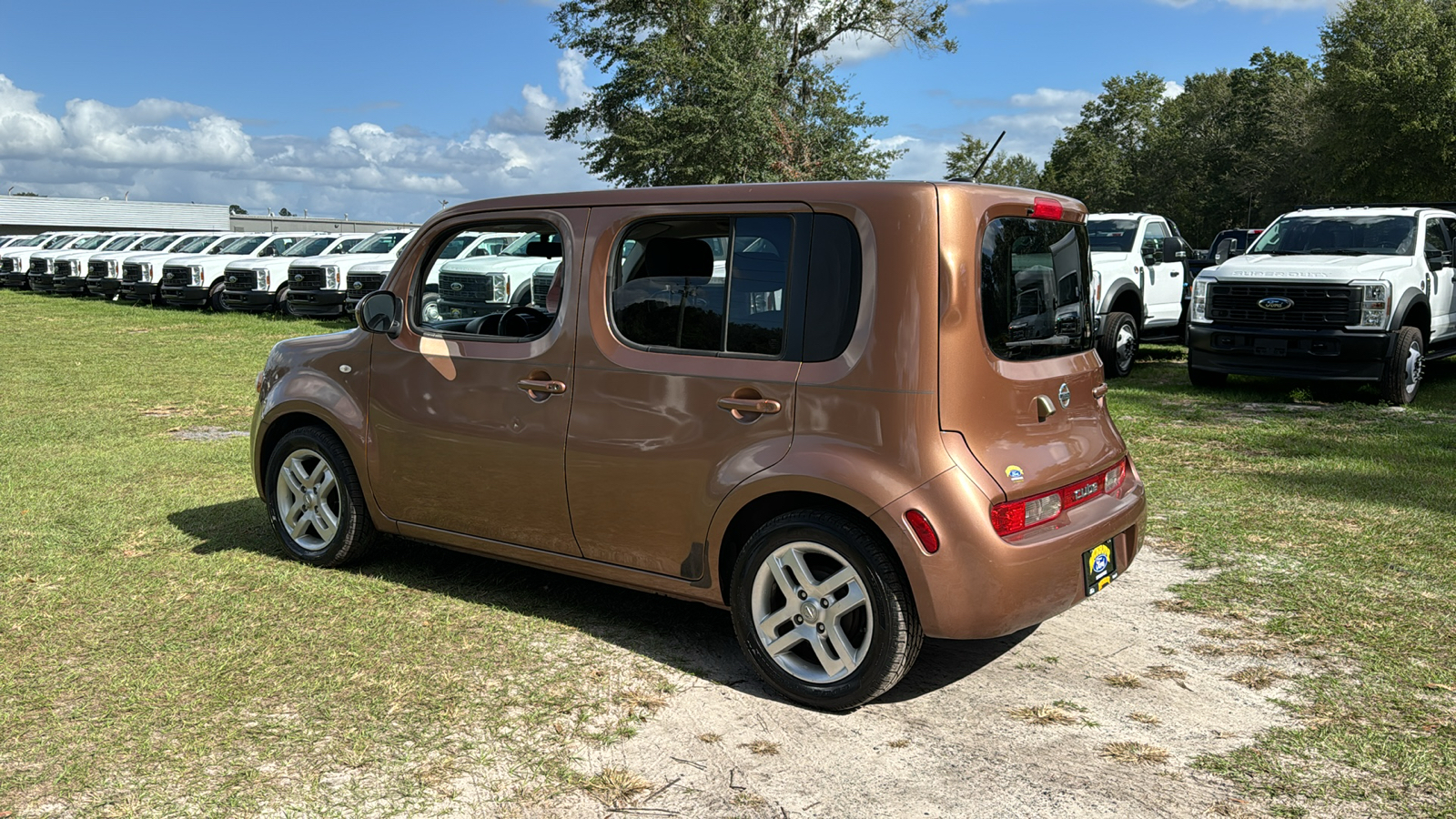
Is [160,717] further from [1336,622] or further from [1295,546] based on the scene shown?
[1295,546]

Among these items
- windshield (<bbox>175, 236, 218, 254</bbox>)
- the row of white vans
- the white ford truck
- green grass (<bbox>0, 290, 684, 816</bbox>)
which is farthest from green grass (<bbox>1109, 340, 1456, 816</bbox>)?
windshield (<bbox>175, 236, 218, 254</bbox>)

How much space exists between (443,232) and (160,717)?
92.3 inches

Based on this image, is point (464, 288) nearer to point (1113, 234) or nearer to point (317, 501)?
point (317, 501)

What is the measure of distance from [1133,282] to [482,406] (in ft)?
36.8

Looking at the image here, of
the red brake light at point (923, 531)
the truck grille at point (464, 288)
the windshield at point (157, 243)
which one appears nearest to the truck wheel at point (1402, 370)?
the red brake light at point (923, 531)

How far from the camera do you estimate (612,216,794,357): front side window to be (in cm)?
419

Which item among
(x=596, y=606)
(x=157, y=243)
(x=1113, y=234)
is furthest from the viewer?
(x=157, y=243)

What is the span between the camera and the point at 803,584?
411cm

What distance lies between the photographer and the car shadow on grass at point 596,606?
14.9 feet

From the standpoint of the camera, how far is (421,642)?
4.74 m

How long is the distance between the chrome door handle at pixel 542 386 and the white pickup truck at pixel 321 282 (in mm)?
17475

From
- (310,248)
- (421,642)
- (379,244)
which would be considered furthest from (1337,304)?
(310,248)

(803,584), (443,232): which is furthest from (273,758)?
(443,232)

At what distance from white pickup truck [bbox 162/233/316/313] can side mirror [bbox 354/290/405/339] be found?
21.2 m
